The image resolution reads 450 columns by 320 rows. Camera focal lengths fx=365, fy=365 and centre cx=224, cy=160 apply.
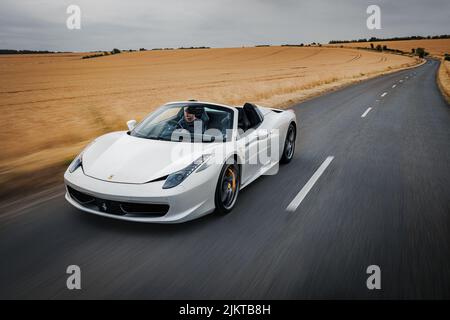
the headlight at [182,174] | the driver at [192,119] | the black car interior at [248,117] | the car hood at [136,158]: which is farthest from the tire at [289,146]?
the headlight at [182,174]

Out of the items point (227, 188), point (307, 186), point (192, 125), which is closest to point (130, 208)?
point (227, 188)

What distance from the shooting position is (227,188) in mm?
4336

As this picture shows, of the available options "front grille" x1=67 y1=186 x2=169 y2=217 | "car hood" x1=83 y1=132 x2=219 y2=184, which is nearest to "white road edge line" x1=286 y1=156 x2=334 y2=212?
"car hood" x1=83 y1=132 x2=219 y2=184

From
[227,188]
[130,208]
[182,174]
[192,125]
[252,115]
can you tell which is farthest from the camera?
[252,115]

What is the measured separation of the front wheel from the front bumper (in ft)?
0.90

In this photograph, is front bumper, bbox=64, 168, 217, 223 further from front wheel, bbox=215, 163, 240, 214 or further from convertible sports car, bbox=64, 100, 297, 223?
front wheel, bbox=215, 163, 240, 214

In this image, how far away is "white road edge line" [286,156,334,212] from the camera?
15.2 ft

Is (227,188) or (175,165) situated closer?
(175,165)

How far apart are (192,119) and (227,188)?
133 centimetres

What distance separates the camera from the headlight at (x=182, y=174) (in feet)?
11.9

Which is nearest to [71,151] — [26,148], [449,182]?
[26,148]

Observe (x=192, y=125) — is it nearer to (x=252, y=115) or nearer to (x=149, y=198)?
(x=252, y=115)

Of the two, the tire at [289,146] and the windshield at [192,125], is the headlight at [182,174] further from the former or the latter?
the tire at [289,146]

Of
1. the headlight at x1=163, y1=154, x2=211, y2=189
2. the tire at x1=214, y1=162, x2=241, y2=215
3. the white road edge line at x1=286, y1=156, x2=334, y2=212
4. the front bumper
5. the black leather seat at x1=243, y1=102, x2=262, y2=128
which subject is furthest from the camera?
the black leather seat at x1=243, y1=102, x2=262, y2=128
